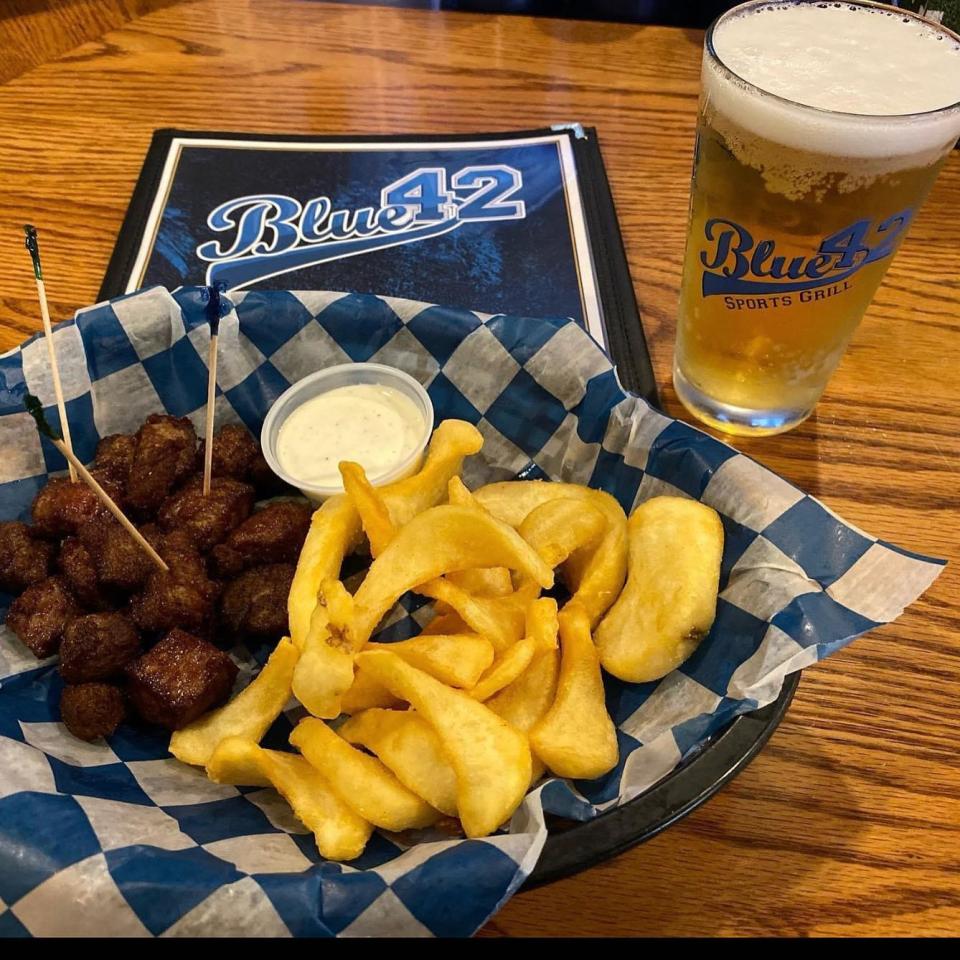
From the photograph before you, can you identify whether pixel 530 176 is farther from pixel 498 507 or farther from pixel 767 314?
pixel 498 507

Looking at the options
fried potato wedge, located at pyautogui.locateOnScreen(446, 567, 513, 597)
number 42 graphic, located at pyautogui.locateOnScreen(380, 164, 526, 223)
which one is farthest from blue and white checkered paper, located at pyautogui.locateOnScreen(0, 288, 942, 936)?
number 42 graphic, located at pyautogui.locateOnScreen(380, 164, 526, 223)

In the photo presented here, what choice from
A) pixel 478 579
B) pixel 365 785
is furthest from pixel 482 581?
pixel 365 785

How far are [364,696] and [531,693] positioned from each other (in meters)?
0.25

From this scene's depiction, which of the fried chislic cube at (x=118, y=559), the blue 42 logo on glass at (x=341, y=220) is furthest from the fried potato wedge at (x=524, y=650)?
the blue 42 logo on glass at (x=341, y=220)

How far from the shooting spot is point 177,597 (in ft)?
4.85

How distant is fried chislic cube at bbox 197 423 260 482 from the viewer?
1.71m

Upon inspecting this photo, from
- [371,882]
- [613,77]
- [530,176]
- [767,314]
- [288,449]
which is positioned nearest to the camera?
[371,882]

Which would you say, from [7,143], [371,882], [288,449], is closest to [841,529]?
[371,882]

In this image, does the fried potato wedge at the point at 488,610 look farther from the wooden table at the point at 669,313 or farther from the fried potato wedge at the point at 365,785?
the wooden table at the point at 669,313

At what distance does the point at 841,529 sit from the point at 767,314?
41cm

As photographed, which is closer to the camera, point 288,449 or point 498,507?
point 498,507

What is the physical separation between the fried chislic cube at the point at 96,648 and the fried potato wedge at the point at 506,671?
2.08 ft

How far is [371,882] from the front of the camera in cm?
101

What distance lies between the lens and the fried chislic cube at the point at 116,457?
166 centimetres
